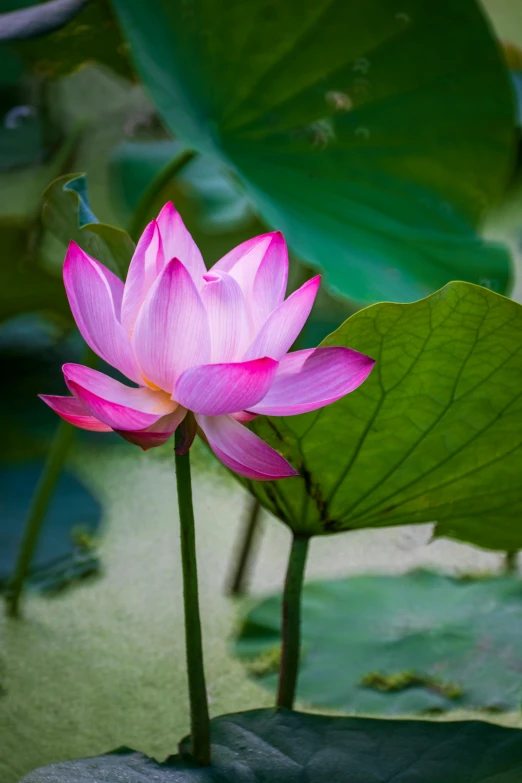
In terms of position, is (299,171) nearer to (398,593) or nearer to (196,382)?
(398,593)

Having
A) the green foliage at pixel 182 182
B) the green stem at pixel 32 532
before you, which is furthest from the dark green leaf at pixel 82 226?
the green foliage at pixel 182 182

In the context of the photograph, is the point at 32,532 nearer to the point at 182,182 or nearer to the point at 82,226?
the point at 82,226

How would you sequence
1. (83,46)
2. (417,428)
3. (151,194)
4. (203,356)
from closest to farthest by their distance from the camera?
(203,356) < (417,428) < (151,194) < (83,46)

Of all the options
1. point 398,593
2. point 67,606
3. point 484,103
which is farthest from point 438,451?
point 484,103

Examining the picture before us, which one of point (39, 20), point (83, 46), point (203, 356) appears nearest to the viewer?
point (203, 356)

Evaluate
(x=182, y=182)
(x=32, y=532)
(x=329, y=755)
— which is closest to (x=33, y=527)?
(x=32, y=532)

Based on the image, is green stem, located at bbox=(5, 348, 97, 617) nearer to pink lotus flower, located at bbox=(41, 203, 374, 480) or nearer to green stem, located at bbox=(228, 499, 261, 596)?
green stem, located at bbox=(228, 499, 261, 596)

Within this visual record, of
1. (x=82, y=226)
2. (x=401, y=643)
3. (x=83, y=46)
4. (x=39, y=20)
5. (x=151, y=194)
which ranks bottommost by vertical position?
(x=401, y=643)
